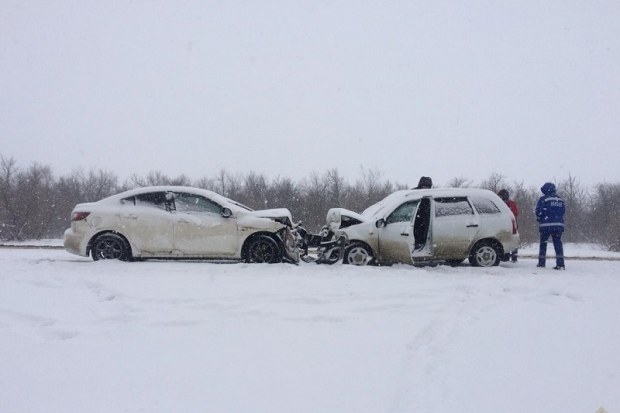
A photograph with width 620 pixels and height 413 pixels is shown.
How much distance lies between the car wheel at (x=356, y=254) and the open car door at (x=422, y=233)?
85cm

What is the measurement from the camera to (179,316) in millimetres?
3781

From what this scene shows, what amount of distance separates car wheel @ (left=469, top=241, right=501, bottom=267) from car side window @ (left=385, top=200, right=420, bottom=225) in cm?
141

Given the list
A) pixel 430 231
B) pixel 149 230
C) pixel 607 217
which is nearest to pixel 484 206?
pixel 430 231

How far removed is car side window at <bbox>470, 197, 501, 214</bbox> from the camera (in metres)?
8.14

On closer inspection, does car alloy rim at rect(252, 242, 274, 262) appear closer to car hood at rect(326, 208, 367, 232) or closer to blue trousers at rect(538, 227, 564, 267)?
car hood at rect(326, 208, 367, 232)

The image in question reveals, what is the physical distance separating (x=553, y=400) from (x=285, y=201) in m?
30.4

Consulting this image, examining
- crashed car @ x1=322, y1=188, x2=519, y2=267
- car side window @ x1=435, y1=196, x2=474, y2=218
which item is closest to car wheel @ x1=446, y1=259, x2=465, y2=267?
crashed car @ x1=322, y1=188, x2=519, y2=267

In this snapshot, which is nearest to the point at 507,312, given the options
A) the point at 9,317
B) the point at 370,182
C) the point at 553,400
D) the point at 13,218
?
the point at 553,400

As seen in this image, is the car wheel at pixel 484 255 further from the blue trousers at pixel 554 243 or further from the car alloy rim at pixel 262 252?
the car alloy rim at pixel 262 252

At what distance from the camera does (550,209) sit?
27.4 ft

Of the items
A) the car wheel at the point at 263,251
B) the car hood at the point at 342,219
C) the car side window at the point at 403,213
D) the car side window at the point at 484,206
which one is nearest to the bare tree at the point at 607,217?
the car side window at the point at 484,206

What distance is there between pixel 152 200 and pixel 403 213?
193 inches

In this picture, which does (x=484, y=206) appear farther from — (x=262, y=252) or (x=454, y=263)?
(x=262, y=252)

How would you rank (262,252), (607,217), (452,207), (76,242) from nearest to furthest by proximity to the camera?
1. (76,242)
2. (262,252)
3. (452,207)
4. (607,217)
